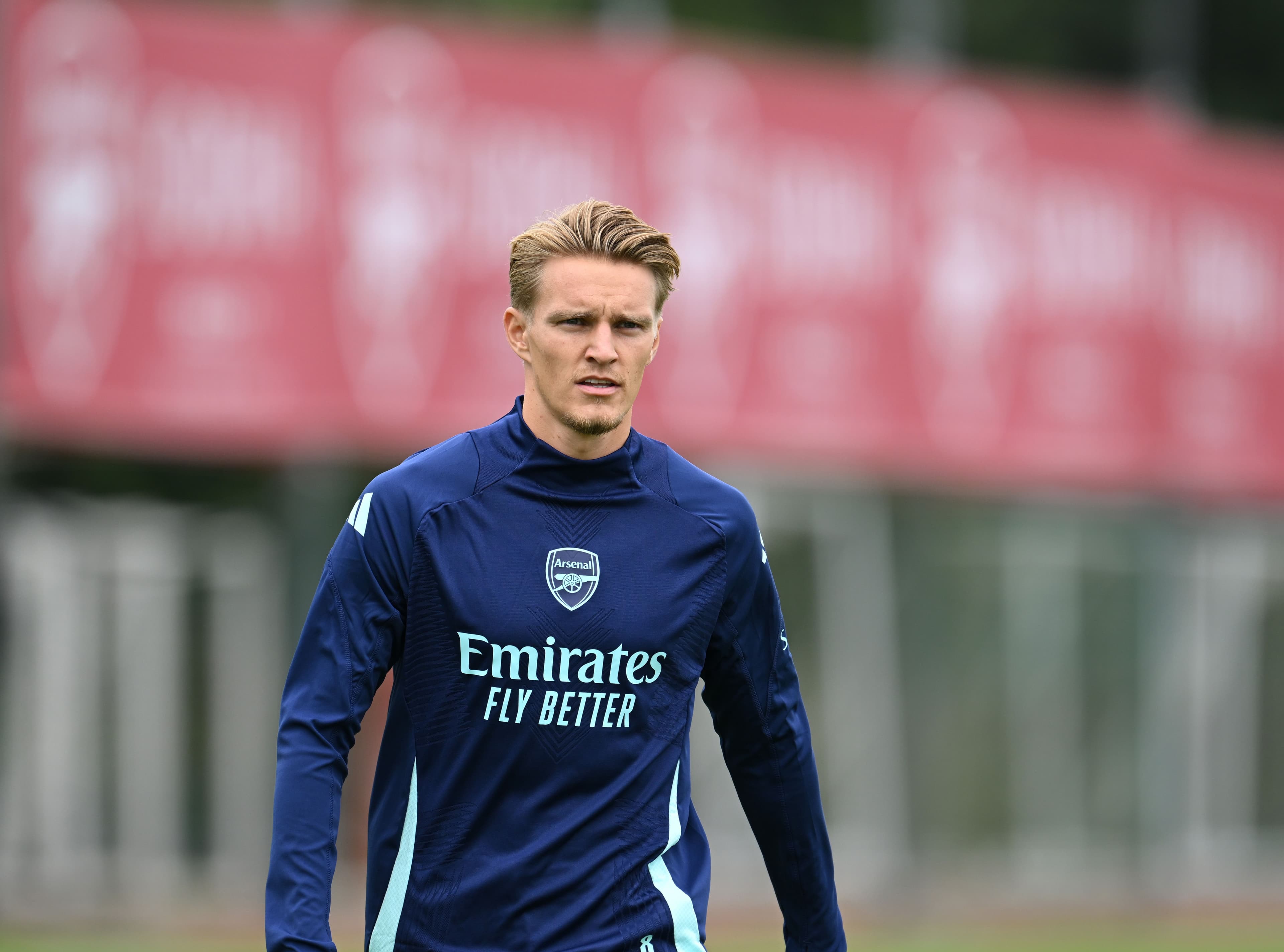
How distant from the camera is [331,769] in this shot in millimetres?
3441

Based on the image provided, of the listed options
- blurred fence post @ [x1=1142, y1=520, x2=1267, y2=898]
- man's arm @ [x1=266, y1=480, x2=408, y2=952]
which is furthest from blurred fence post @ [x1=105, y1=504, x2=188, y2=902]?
man's arm @ [x1=266, y1=480, x2=408, y2=952]

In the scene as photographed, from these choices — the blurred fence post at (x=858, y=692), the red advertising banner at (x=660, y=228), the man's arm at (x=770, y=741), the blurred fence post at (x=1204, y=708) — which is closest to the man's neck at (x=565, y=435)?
the man's arm at (x=770, y=741)

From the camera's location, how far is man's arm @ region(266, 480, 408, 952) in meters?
3.32

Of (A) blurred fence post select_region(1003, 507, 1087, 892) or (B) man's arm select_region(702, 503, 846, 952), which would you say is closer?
(B) man's arm select_region(702, 503, 846, 952)

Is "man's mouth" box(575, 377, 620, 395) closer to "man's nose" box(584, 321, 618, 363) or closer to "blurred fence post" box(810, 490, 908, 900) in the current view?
"man's nose" box(584, 321, 618, 363)

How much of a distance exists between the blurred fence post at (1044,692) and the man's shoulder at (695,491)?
14393mm

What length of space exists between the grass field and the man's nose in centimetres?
857

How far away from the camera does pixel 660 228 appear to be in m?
15.4

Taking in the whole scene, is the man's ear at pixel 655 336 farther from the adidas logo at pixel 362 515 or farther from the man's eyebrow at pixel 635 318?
the adidas logo at pixel 362 515

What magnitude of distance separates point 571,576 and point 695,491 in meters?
0.34

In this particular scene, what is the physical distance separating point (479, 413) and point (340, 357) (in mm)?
1160

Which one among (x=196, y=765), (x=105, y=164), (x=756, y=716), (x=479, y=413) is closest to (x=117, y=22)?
(x=105, y=164)

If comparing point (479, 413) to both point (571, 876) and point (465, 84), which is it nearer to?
point (465, 84)

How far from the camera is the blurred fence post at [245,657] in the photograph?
48.0ft
